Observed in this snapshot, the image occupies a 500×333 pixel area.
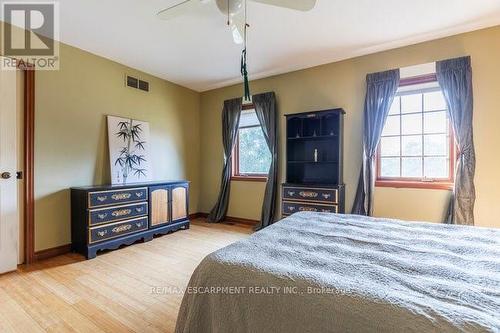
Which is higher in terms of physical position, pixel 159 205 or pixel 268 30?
pixel 268 30

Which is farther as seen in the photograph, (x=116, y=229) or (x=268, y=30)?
(x=116, y=229)

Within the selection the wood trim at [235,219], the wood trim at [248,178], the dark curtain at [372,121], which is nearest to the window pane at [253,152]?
the wood trim at [248,178]

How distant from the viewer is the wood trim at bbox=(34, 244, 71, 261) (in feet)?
9.57

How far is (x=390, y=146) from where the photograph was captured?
11.3 feet

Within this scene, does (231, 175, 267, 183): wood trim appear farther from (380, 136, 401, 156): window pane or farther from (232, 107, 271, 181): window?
(380, 136, 401, 156): window pane

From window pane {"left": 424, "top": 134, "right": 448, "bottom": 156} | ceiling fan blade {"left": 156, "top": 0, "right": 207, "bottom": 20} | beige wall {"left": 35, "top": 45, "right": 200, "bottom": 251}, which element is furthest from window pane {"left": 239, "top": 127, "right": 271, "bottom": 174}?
ceiling fan blade {"left": 156, "top": 0, "right": 207, "bottom": 20}

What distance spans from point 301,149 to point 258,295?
126 inches

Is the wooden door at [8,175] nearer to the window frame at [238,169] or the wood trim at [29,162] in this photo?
the wood trim at [29,162]

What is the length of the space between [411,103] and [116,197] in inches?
157

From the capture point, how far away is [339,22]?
2711 millimetres

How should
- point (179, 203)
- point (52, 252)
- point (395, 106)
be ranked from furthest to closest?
point (179, 203), point (395, 106), point (52, 252)

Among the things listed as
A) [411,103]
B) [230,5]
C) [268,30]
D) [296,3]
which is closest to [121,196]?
[230,5]

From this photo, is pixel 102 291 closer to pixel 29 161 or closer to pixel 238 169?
pixel 29 161

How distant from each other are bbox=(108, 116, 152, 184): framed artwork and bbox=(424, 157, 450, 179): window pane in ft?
13.1
